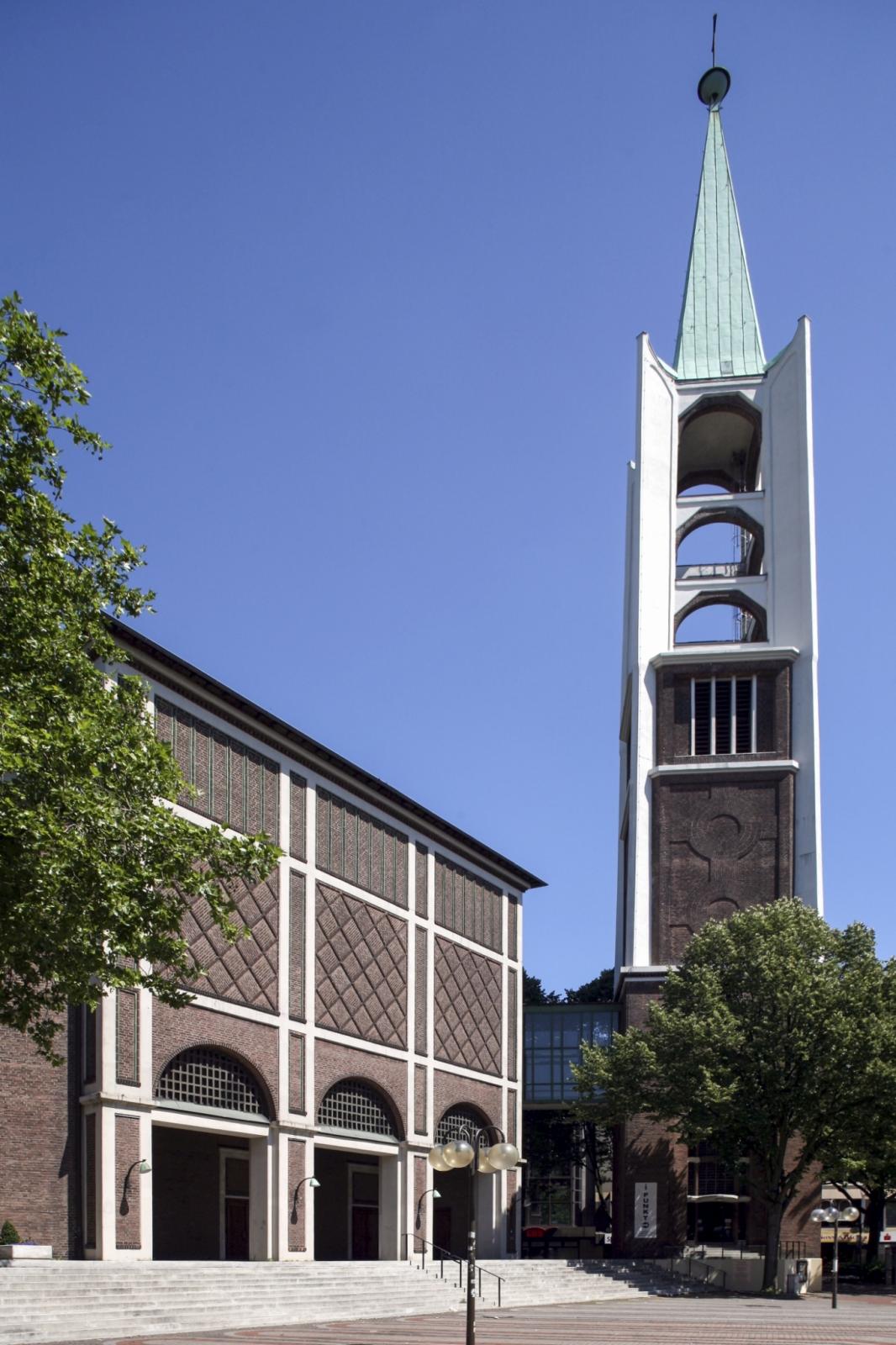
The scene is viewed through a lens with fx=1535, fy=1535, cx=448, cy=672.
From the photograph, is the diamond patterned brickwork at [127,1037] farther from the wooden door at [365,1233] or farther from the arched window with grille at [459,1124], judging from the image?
the arched window with grille at [459,1124]

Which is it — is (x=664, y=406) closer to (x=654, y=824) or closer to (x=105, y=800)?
(x=654, y=824)

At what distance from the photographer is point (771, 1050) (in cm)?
4853

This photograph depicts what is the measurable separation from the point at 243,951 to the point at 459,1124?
16.4 m

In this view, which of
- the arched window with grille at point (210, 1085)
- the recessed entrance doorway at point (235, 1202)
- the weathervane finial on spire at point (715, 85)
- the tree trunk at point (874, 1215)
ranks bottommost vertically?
the tree trunk at point (874, 1215)

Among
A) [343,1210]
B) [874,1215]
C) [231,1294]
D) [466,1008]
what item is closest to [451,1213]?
[343,1210]

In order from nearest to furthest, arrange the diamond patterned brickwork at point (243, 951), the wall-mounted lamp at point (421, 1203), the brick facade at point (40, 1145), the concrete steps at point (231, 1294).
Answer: the concrete steps at point (231, 1294) < the brick facade at point (40, 1145) < the diamond patterned brickwork at point (243, 951) < the wall-mounted lamp at point (421, 1203)

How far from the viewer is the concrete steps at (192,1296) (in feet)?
94.7

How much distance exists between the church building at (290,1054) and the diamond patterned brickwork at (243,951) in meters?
0.09

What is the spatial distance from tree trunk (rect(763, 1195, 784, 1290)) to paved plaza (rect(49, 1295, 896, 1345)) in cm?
429

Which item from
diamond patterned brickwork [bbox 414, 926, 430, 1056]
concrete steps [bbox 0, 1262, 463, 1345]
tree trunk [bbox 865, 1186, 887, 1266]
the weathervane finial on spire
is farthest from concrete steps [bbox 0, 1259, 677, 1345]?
the weathervane finial on spire

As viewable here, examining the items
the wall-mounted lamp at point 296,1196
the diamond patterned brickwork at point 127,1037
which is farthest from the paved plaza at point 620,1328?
the diamond patterned brickwork at point 127,1037

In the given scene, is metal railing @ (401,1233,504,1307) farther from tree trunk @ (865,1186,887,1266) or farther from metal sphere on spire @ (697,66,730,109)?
metal sphere on spire @ (697,66,730,109)

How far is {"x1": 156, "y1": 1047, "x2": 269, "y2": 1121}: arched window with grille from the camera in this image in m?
40.1

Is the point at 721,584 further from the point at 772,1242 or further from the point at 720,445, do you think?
the point at 772,1242
